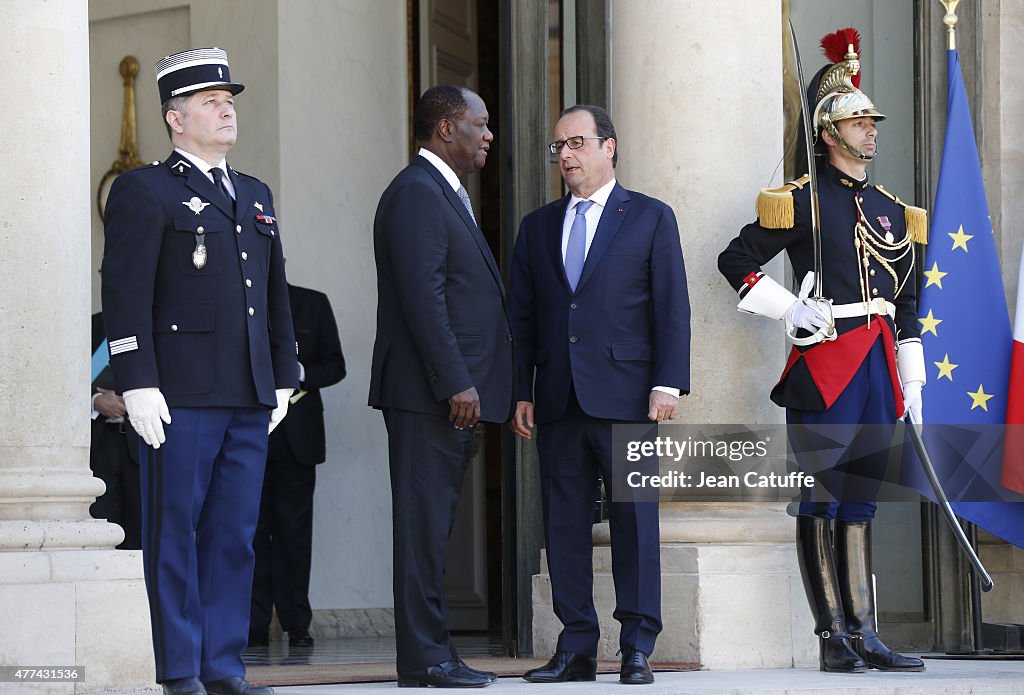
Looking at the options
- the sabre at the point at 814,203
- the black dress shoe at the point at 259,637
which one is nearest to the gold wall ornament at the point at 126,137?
the black dress shoe at the point at 259,637

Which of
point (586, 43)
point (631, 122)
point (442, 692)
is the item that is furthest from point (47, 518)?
point (586, 43)

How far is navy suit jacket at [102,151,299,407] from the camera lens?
491 centimetres

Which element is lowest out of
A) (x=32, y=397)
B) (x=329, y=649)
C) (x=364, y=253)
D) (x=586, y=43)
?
(x=329, y=649)

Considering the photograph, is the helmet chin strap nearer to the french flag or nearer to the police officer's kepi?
the french flag

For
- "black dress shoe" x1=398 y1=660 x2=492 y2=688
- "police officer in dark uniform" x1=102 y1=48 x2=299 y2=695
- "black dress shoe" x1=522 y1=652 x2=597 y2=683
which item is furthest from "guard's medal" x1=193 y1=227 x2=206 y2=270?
→ "black dress shoe" x1=522 y1=652 x2=597 y2=683

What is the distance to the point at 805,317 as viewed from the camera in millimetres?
6164

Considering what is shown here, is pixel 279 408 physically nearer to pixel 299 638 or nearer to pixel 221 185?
pixel 221 185

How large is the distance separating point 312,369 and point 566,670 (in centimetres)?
331

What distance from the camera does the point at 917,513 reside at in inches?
313

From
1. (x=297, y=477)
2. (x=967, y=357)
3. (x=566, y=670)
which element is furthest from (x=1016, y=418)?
(x=297, y=477)

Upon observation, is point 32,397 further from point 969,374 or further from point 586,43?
point 969,374

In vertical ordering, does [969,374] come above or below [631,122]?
below

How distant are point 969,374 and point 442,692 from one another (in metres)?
3.01

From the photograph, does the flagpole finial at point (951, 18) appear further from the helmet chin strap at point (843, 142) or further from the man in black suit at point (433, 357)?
the man in black suit at point (433, 357)
